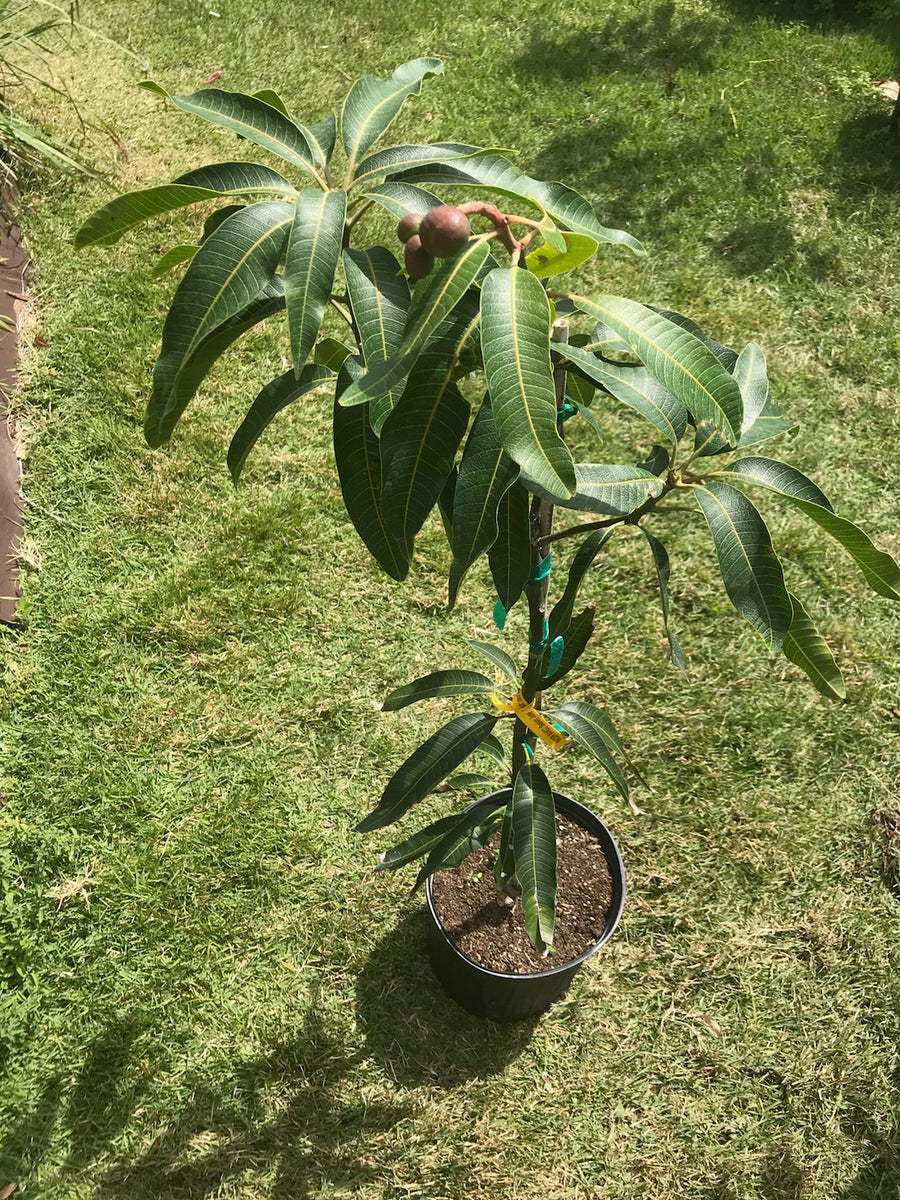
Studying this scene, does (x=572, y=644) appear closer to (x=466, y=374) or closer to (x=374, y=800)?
(x=466, y=374)

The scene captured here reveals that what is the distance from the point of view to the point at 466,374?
1.32 meters

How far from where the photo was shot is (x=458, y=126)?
455cm

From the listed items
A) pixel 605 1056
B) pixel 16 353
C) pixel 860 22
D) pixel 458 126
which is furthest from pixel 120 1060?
pixel 860 22

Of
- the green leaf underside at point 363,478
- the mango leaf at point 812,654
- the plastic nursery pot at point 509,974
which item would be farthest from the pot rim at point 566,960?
the green leaf underside at point 363,478

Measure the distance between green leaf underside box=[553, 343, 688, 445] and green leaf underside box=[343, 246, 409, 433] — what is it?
0.21 metres

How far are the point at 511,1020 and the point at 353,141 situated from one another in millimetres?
1862

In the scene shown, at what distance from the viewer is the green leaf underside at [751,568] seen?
1362 mm

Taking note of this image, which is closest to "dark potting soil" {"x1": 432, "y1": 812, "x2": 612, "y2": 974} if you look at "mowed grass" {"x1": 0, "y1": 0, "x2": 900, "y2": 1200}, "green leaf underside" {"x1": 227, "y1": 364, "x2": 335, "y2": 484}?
"mowed grass" {"x1": 0, "y1": 0, "x2": 900, "y2": 1200}

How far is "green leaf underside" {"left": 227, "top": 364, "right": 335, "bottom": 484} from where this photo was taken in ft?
4.86

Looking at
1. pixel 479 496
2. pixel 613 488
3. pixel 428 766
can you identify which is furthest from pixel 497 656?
pixel 479 496

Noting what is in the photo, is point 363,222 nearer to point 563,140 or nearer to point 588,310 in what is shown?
point 563,140

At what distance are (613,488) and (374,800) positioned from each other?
1443mm

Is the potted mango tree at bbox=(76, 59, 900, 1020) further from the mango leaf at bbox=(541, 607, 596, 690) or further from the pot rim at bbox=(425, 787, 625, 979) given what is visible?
the pot rim at bbox=(425, 787, 625, 979)

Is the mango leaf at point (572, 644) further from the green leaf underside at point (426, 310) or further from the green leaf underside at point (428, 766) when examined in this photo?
the green leaf underside at point (426, 310)
